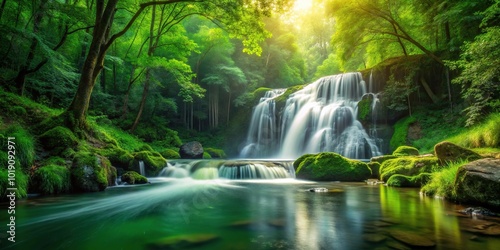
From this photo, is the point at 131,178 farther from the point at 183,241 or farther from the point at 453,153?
the point at 453,153

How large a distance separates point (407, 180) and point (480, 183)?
132 inches

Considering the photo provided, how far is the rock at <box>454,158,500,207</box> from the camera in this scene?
4.45m

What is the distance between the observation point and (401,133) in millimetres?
14984

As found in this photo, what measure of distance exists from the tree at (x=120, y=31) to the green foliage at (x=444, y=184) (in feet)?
24.4

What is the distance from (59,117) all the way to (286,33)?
3059 centimetres

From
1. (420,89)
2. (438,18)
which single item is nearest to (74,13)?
(438,18)

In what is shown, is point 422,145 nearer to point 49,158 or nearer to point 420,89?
point 420,89

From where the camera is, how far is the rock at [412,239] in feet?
10.3

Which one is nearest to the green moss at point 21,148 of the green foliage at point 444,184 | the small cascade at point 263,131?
the green foliage at point 444,184

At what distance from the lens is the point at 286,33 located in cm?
3450

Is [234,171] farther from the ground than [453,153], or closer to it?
closer to it

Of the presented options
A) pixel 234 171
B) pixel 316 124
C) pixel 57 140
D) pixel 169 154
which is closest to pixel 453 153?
pixel 234 171

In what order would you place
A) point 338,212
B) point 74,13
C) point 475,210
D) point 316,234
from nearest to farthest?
point 316,234, point 475,210, point 338,212, point 74,13

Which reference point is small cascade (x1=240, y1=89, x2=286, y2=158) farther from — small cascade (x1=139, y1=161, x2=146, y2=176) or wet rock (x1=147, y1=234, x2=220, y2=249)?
wet rock (x1=147, y1=234, x2=220, y2=249)
